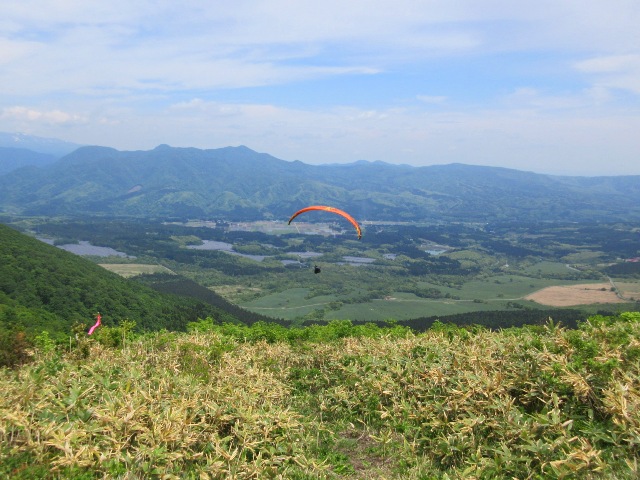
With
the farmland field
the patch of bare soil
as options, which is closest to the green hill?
the farmland field

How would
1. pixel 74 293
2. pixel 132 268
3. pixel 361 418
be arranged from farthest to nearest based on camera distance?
pixel 132 268 < pixel 74 293 < pixel 361 418

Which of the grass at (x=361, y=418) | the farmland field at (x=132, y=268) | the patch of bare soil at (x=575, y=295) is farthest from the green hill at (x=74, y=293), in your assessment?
the patch of bare soil at (x=575, y=295)

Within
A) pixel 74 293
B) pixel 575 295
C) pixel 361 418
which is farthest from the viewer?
pixel 575 295

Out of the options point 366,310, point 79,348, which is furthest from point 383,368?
point 366,310

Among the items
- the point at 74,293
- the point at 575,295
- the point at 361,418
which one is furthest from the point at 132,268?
the point at 361,418

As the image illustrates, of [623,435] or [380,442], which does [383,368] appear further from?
[623,435]

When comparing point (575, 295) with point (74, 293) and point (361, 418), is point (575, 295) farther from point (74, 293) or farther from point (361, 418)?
point (361, 418)
